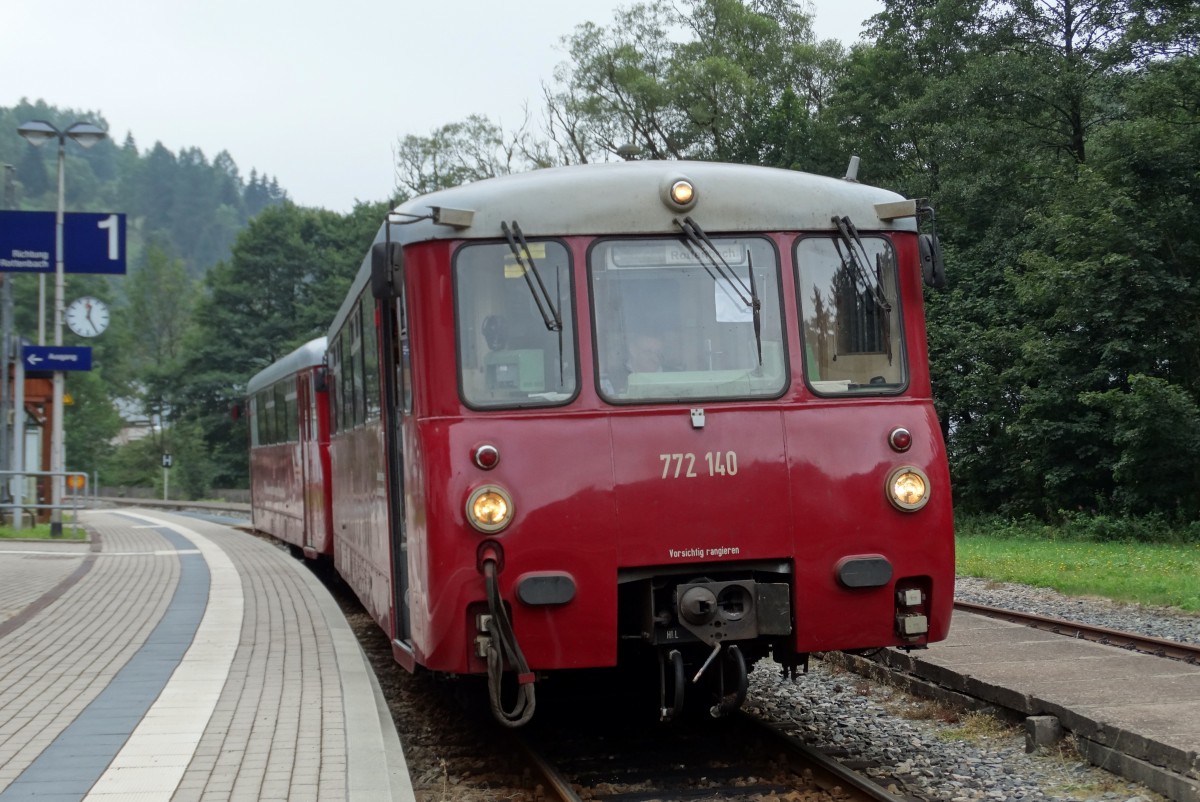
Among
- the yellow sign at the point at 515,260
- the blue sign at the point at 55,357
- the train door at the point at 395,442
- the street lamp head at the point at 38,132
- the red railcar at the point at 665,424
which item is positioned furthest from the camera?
the street lamp head at the point at 38,132

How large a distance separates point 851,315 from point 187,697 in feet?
15.0

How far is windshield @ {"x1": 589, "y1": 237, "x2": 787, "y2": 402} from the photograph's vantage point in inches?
282

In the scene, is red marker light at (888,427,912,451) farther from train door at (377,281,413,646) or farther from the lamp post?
the lamp post

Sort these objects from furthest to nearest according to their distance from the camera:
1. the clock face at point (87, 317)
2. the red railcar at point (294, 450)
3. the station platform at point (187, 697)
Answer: the clock face at point (87, 317), the red railcar at point (294, 450), the station platform at point (187, 697)

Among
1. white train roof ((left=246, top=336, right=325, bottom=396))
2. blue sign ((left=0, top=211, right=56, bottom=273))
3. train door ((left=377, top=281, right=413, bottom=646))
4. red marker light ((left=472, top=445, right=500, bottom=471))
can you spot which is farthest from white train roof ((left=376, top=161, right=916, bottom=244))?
blue sign ((left=0, top=211, right=56, bottom=273))

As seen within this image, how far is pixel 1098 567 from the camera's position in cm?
1909

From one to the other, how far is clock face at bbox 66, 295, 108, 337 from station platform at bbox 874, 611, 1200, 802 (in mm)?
21861

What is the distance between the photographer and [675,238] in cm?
737

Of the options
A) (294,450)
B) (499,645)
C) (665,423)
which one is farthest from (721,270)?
(294,450)

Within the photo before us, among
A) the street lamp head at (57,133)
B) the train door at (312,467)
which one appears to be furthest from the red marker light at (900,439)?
the street lamp head at (57,133)

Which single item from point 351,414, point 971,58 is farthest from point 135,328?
point 351,414

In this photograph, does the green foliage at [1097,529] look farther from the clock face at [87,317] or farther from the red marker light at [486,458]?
the red marker light at [486,458]

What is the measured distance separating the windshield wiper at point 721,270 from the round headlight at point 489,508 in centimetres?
150

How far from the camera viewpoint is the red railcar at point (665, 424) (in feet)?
22.6
